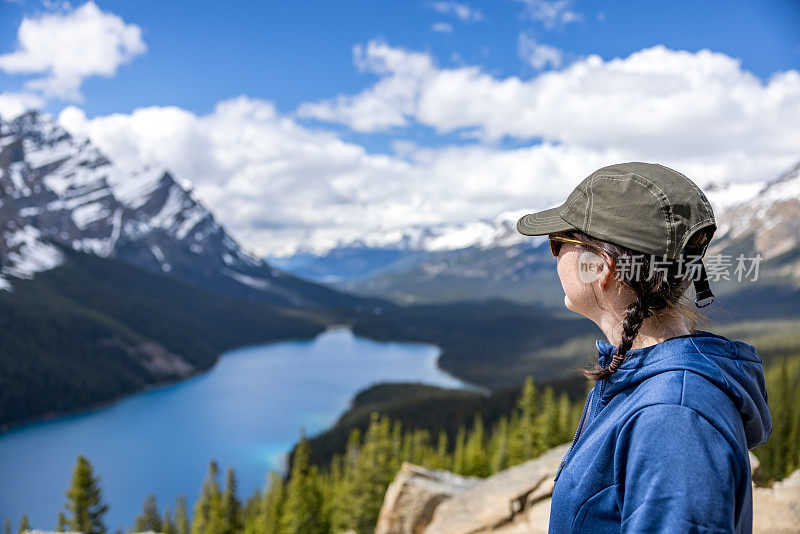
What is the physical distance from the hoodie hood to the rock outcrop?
19.3 feet

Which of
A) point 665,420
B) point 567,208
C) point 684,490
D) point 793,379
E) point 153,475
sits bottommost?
point 153,475

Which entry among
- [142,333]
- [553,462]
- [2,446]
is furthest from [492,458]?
[142,333]

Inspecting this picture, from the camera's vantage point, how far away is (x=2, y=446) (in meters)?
83.3

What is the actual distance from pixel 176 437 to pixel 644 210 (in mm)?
99109

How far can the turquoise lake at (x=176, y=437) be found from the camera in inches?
2557

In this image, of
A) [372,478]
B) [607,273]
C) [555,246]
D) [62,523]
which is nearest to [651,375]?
[607,273]

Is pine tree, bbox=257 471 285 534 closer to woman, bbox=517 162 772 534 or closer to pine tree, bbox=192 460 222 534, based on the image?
pine tree, bbox=192 460 222 534

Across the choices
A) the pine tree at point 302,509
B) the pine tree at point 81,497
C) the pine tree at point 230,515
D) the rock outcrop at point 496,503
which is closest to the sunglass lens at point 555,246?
the rock outcrop at point 496,503

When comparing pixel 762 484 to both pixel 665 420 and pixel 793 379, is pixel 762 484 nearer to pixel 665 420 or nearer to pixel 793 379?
pixel 665 420

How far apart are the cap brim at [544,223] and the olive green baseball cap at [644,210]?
0.17 ft

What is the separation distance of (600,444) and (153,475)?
82557 mm

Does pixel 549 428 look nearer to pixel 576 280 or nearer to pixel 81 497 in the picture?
pixel 81 497

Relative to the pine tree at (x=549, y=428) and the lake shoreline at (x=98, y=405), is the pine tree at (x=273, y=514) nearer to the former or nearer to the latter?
the pine tree at (x=549, y=428)

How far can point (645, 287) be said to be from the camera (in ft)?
6.82
